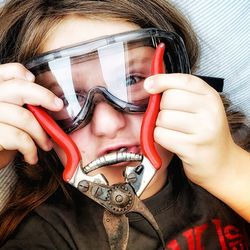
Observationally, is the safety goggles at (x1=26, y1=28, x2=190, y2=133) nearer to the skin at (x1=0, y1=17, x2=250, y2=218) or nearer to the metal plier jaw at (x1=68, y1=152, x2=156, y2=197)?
the skin at (x1=0, y1=17, x2=250, y2=218)

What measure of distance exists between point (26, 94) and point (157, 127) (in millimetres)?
239

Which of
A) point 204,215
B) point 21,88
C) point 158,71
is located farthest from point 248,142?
point 21,88

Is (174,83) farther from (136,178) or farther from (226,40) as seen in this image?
(226,40)

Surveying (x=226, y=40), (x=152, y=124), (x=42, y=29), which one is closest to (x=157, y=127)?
(x=152, y=124)

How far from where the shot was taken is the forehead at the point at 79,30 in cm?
96

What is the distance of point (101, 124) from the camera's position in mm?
920

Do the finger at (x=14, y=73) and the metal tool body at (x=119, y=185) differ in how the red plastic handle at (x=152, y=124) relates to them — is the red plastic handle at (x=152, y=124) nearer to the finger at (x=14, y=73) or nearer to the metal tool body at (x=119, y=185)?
the metal tool body at (x=119, y=185)

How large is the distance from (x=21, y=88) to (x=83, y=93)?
13 centimetres

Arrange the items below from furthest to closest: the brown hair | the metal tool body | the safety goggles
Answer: the brown hair
the safety goggles
the metal tool body

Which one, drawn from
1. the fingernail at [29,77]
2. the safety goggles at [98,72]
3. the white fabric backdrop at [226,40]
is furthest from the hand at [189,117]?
the white fabric backdrop at [226,40]

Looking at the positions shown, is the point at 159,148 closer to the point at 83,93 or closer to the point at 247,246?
the point at 83,93

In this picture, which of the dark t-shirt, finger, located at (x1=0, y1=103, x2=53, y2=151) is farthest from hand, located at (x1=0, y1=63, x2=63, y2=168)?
the dark t-shirt

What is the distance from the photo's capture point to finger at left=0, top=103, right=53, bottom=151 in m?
0.87

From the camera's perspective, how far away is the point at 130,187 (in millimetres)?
805
